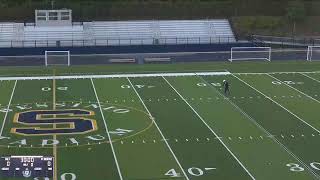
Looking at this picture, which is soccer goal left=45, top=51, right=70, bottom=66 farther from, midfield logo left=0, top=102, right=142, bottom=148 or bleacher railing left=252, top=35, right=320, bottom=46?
bleacher railing left=252, top=35, right=320, bottom=46

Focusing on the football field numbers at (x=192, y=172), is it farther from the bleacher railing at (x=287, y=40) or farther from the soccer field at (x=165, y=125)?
the bleacher railing at (x=287, y=40)

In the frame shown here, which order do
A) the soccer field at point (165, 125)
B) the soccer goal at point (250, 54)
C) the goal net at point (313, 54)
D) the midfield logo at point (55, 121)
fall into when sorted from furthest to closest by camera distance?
the soccer goal at point (250, 54)
the goal net at point (313, 54)
the midfield logo at point (55, 121)
the soccer field at point (165, 125)

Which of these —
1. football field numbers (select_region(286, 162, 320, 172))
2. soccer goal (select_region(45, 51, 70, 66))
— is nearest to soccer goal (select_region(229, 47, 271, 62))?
soccer goal (select_region(45, 51, 70, 66))

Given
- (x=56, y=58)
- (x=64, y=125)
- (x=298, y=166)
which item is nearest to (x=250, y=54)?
(x=56, y=58)

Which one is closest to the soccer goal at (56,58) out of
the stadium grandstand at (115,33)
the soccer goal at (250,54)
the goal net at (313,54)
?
the stadium grandstand at (115,33)

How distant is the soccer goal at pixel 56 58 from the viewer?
118ft

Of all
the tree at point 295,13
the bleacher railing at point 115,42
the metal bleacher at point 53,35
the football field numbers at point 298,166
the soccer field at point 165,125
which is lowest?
the football field numbers at point 298,166

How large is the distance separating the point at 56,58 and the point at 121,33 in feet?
35.2

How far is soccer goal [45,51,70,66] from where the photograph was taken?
35862 mm

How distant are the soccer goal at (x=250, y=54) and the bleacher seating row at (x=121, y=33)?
23.8 feet

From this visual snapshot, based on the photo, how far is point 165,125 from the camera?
21609mm

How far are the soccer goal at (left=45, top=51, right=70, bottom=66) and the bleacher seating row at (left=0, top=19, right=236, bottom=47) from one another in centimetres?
521

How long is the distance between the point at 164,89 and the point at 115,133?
25.4 ft

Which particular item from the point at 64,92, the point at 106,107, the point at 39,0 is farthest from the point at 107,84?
the point at 39,0
